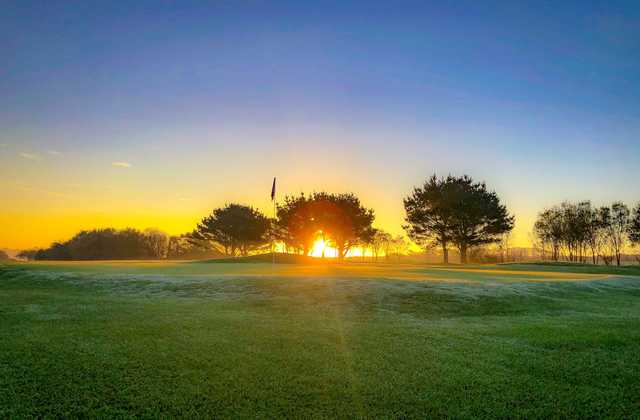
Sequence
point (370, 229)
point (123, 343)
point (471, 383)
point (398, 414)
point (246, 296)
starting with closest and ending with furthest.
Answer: point (398, 414) → point (471, 383) → point (123, 343) → point (246, 296) → point (370, 229)

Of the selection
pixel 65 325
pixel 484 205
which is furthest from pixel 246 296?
pixel 484 205

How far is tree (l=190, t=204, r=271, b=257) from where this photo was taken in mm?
91688

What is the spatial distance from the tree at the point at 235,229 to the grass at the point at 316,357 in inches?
3020

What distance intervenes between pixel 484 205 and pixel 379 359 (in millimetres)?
62828

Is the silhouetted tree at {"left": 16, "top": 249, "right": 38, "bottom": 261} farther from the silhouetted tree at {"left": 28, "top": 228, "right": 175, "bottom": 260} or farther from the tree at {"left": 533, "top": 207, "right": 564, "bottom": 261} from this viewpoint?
the tree at {"left": 533, "top": 207, "right": 564, "bottom": 261}

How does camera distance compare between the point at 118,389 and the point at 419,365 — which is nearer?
the point at 118,389

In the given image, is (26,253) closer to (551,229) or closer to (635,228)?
(551,229)

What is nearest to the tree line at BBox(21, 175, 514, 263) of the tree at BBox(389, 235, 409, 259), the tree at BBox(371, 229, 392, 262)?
the tree at BBox(371, 229, 392, 262)

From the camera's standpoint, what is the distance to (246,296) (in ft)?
51.6

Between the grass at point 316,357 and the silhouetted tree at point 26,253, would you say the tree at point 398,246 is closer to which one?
the silhouetted tree at point 26,253

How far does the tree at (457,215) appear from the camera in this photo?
2569 inches

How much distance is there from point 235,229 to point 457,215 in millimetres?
48781

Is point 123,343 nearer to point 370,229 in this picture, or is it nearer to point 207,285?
point 207,285

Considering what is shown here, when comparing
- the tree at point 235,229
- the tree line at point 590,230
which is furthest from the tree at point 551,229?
the tree at point 235,229
